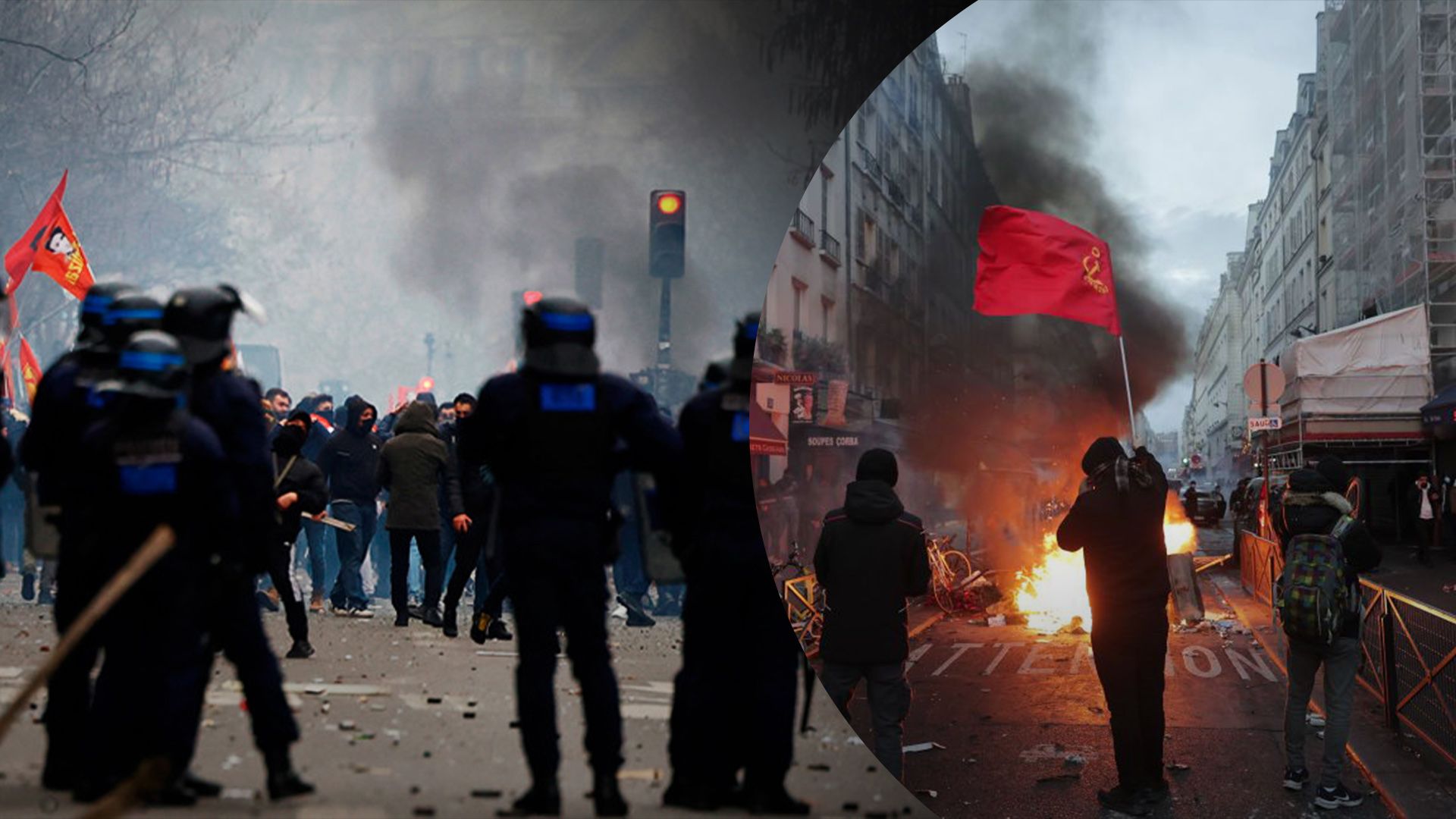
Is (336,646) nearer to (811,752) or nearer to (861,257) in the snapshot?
(811,752)

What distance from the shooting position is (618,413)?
2.92m

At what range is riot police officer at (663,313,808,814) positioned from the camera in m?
3.09

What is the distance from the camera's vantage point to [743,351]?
324 cm

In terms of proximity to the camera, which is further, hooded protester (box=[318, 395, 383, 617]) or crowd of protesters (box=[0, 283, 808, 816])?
hooded protester (box=[318, 395, 383, 617])

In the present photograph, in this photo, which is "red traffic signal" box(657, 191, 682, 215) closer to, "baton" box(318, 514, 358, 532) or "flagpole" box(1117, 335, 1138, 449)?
"baton" box(318, 514, 358, 532)

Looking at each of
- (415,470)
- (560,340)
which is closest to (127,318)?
(415,470)

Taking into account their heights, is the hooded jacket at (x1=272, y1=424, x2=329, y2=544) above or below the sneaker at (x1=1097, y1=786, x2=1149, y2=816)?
above

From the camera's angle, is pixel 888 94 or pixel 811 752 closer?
pixel 811 752

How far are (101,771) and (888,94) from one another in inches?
113

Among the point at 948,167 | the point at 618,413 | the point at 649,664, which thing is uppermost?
the point at 948,167

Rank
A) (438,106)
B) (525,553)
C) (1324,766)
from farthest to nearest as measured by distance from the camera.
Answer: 1. (1324,766)
2. (438,106)
3. (525,553)

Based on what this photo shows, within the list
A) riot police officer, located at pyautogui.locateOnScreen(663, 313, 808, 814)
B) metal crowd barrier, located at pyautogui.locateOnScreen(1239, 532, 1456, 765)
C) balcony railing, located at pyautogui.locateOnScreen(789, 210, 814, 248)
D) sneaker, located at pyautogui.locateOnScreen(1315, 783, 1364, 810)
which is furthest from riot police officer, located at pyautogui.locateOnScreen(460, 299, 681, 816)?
metal crowd barrier, located at pyautogui.locateOnScreen(1239, 532, 1456, 765)

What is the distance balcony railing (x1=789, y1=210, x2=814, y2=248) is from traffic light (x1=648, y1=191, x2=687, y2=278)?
405 mm

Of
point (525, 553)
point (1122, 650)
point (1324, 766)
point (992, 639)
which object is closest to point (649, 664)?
point (525, 553)
